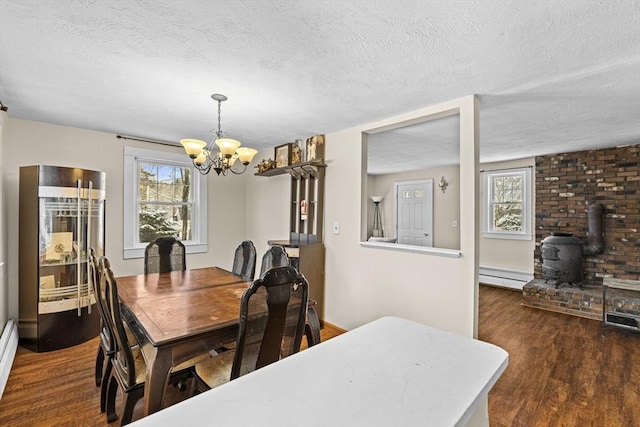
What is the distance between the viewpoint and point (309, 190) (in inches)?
150

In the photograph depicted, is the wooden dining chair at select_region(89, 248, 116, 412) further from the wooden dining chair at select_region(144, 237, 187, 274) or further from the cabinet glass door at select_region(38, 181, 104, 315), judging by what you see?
the cabinet glass door at select_region(38, 181, 104, 315)

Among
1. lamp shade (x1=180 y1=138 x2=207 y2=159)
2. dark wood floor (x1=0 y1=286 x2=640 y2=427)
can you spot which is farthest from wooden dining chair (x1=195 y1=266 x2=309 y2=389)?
lamp shade (x1=180 y1=138 x2=207 y2=159)

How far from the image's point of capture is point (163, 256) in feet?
10.5

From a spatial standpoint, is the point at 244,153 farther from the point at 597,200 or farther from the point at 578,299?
the point at 597,200

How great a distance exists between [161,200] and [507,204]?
18.4 feet

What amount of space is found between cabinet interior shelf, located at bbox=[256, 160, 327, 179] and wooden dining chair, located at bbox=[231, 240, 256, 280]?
1167 mm

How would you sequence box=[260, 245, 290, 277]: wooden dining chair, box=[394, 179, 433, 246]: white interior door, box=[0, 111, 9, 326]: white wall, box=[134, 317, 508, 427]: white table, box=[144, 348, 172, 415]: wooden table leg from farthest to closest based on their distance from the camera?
1. box=[394, 179, 433, 246]: white interior door
2. box=[0, 111, 9, 326]: white wall
3. box=[260, 245, 290, 277]: wooden dining chair
4. box=[144, 348, 172, 415]: wooden table leg
5. box=[134, 317, 508, 427]: white table

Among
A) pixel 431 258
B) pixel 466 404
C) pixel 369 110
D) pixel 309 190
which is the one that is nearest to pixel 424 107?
pixel 369 110

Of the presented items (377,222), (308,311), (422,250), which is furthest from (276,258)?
(377,222)

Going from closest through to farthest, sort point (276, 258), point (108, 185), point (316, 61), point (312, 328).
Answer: point (316, 61) → point (312, 328) → point (276, 258) → point (108, 185)

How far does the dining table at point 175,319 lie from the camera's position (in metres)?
1.45

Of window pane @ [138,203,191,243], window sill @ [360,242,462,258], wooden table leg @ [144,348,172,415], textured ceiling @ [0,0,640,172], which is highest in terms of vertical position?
textured ceiling @ [0,0,640,172]

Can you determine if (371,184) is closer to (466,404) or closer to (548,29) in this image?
(548,29)

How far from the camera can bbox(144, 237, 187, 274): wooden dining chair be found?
3098 mm
